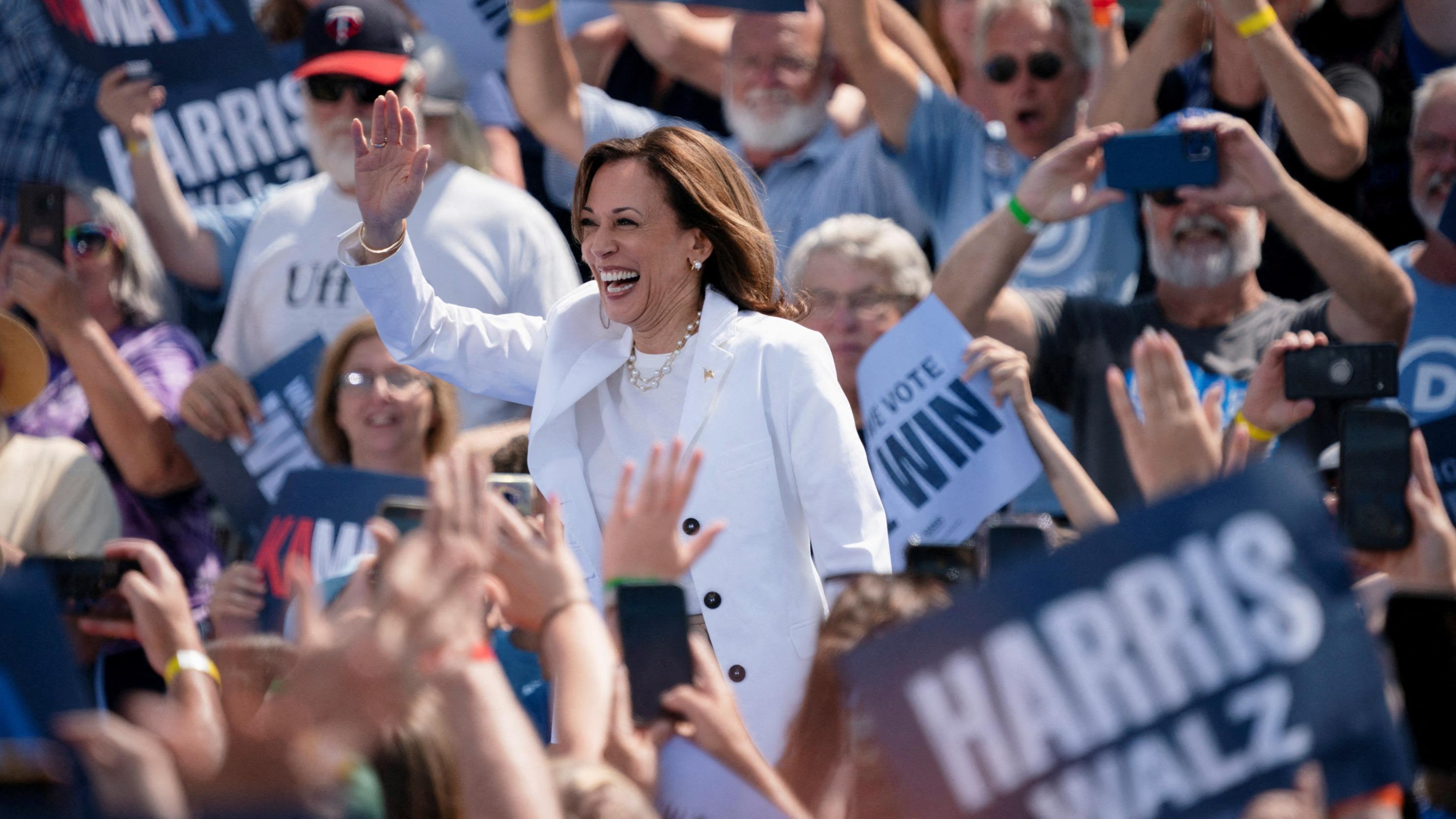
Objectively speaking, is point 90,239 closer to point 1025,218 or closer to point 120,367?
point 120,367

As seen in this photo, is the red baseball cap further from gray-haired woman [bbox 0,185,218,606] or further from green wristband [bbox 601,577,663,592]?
green wristband [bbox 601,577,663,592]

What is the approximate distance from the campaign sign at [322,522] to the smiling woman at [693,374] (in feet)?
2.31

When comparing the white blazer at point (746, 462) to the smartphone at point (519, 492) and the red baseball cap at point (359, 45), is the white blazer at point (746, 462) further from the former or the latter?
the red baseball cap at point (359, 45)

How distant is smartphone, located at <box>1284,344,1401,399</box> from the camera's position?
3.56 meters

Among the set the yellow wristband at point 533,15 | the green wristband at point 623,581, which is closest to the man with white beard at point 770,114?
the yellow wristband at point 533,15

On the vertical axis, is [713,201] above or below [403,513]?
above

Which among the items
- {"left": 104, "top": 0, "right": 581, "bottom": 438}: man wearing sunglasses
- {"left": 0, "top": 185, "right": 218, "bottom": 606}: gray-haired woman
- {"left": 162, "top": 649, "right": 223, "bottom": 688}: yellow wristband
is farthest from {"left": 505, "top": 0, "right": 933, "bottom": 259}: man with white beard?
{"left": 162, "top": 649, "right": 223, "bottom": 688}: yellow wristband

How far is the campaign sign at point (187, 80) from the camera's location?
5453 millimetres

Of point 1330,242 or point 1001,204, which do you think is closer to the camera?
point 1330,242

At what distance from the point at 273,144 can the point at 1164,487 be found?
3.75m

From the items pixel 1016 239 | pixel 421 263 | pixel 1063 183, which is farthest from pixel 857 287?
pixel 421 263

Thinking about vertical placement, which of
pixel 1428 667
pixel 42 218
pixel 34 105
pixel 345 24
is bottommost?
pixel 42 218

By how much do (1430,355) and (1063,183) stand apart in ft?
3.25

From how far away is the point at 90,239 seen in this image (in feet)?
17.0
